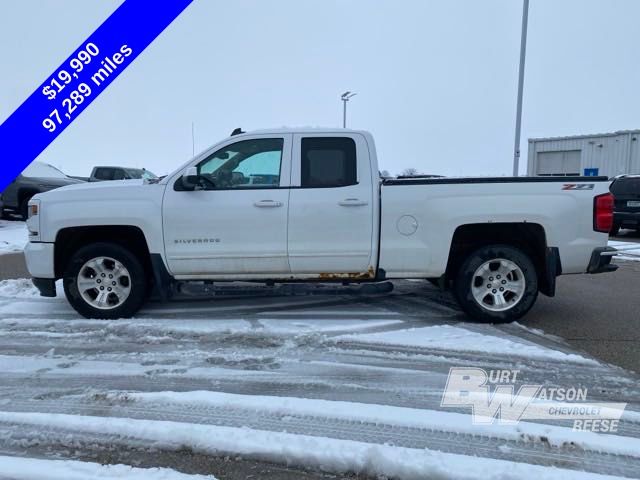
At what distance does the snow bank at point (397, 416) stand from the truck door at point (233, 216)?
6.04 feet

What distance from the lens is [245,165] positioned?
5.20 m

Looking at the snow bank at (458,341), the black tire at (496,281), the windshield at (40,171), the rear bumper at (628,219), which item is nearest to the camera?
the snow bank at (458,341)

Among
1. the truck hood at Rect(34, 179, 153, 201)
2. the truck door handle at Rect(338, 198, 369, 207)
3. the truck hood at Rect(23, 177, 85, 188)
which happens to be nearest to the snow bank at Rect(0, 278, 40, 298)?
the truck hood at Rect(34, 179, 153, 201)

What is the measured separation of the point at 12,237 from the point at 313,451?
1280cm

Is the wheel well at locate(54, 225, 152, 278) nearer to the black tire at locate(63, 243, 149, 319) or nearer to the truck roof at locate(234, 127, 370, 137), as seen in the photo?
the black tire at locate(63, 243, 149, 319)

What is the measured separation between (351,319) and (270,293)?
1223mm

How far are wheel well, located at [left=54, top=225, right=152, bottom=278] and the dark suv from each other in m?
12.9

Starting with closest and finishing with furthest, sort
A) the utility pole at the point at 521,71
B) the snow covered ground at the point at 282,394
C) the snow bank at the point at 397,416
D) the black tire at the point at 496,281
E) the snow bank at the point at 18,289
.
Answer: the snow covered ground at the point at 282,394 → the snow bank at the point at 397,416 → the black tire at the point at 496,281 → the snow bank at the point at 18,289 → the utility pole at the point at 521,71

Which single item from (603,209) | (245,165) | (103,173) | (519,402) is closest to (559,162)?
(103,173)

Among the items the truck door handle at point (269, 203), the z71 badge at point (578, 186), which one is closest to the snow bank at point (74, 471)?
the truck door handle at point (269, 203)

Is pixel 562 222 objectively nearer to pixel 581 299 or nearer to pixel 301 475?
pixel 581 299

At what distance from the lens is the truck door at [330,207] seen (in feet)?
16.5

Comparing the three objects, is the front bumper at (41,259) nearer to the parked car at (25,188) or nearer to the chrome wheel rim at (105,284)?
the chrome wheel rim at (105,284)

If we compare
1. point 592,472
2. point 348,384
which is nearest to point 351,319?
point 348,384
